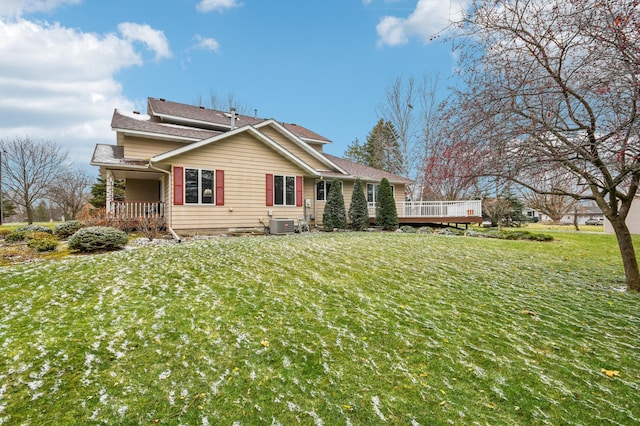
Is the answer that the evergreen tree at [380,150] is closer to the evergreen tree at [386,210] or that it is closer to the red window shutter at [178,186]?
the evergreen tree at [386,210]

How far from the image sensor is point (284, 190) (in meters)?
14.1

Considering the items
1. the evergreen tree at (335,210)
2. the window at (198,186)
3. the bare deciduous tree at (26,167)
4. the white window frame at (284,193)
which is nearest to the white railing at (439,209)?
the evergreen tree at (335,210)

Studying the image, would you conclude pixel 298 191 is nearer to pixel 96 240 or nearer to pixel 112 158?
pixel 112 158

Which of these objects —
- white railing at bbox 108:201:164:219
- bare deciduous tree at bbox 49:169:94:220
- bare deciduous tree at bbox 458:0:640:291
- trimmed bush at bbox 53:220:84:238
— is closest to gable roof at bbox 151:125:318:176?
white railing at bbox 108:201:164:219

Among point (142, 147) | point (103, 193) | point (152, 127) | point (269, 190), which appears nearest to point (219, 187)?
point (269, 190)

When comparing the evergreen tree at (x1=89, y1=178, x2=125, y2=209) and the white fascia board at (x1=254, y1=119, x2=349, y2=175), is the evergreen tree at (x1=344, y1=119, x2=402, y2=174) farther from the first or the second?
the evergreen tree at (x1=89, y1=178, x2=125, y2=209)

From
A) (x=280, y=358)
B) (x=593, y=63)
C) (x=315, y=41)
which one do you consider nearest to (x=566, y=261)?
(x=593, y=63)

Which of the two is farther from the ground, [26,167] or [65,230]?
[26,167]

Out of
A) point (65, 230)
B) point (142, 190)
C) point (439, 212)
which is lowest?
point (65, 230)

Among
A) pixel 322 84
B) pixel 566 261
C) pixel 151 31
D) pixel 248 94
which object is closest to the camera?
pixel 566 261

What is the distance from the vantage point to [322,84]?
Result: 23.3 metres

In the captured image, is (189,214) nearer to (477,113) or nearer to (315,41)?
(477,113)

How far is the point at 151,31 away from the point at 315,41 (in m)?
8.83

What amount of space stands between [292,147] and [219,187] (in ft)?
18.7
